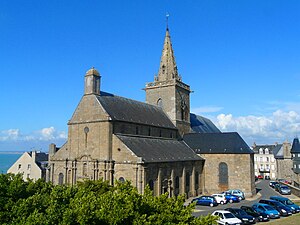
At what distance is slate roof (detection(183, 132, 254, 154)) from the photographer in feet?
152

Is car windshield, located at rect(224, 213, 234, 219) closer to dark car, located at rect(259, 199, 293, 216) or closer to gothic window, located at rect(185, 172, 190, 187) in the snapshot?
dark car, located at rect(259, 199, 293, 216)

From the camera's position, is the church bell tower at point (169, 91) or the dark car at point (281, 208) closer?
the dark car at point (281, 208)

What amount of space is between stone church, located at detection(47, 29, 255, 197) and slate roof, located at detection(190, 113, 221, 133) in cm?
500

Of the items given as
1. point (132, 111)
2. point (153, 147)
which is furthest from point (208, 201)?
point (132, 111)

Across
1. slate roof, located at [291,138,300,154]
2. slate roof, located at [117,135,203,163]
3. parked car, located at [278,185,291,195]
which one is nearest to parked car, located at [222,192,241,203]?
slate roof, located at [117,135,203,163]

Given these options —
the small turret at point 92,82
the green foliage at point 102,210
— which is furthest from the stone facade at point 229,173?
the green foliage at point 102,210

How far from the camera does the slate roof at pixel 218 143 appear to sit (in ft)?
152

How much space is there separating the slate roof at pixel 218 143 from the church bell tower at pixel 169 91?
344 cm

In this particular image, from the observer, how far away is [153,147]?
39844mm

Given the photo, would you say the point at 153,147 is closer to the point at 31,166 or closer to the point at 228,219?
the point at 228,219

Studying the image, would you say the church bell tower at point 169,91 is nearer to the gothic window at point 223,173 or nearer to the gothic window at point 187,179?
the gothic window at point 223,173

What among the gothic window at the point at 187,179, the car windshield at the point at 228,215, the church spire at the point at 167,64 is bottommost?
the car windshield at the point at 228,215

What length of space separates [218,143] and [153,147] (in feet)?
44.1

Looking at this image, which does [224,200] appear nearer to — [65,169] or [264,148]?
[65,169]
